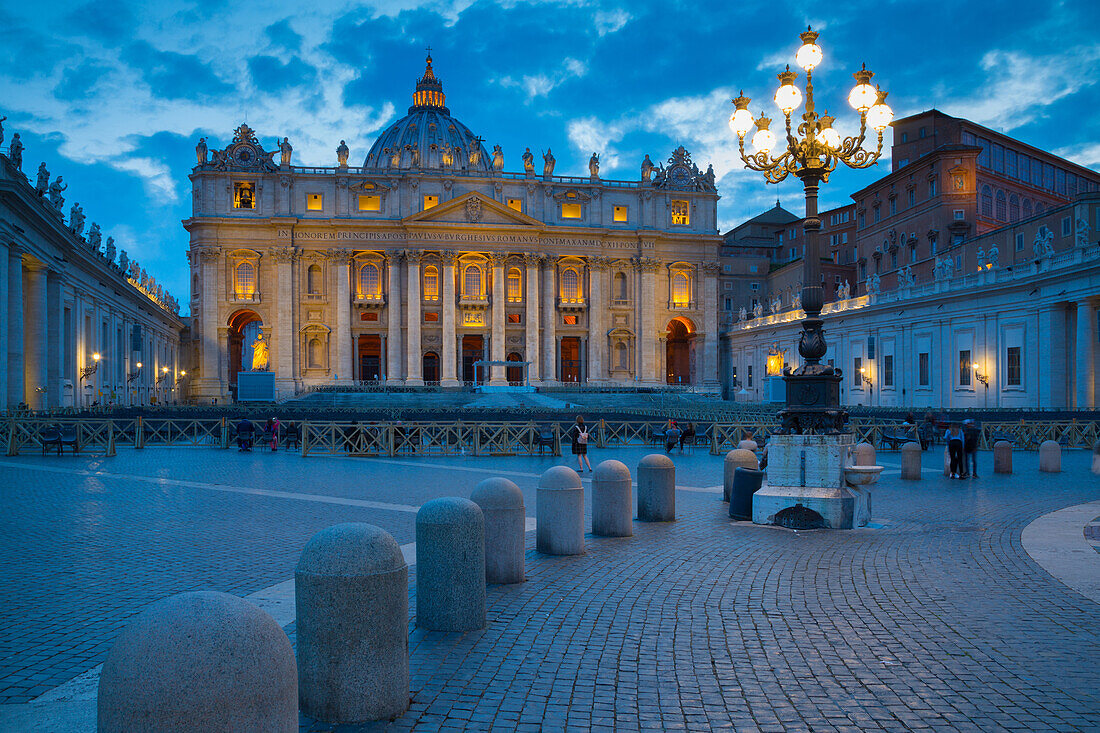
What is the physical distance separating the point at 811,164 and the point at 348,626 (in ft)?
38.3

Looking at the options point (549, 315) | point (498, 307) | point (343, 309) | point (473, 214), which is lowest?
point (549, 315)

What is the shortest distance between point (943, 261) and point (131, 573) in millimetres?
46994

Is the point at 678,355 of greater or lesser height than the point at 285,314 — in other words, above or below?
below

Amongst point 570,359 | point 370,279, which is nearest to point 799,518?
point 370,279

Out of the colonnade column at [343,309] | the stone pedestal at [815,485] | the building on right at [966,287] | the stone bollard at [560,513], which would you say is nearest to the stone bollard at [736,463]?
the stone pedestal at [815,485]

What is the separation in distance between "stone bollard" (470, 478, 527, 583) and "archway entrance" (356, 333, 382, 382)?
7027 cm

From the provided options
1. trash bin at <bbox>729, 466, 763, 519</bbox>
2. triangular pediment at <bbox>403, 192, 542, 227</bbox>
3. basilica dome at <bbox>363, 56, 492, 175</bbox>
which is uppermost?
basilica dome at <bbox>363, 56, 492, 175</bbox>

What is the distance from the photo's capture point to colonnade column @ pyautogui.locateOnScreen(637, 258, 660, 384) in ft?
258

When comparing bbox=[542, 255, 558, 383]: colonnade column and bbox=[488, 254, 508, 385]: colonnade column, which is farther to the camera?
bbox=[542, 255, 558, 383]: colonnade column

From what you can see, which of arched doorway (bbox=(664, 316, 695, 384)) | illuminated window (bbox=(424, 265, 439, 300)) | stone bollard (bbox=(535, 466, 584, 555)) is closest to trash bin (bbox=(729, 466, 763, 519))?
stone bollard (bbox=(535, 466, 584, 555))

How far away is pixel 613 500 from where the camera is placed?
1066cm

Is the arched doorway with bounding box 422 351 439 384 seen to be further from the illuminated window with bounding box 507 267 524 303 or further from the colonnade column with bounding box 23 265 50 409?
the colonnade column with bounding box 23 265 50 409

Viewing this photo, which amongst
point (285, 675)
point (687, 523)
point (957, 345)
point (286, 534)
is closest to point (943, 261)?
point (957, 345)

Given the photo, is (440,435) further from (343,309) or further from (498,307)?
(343,309)
